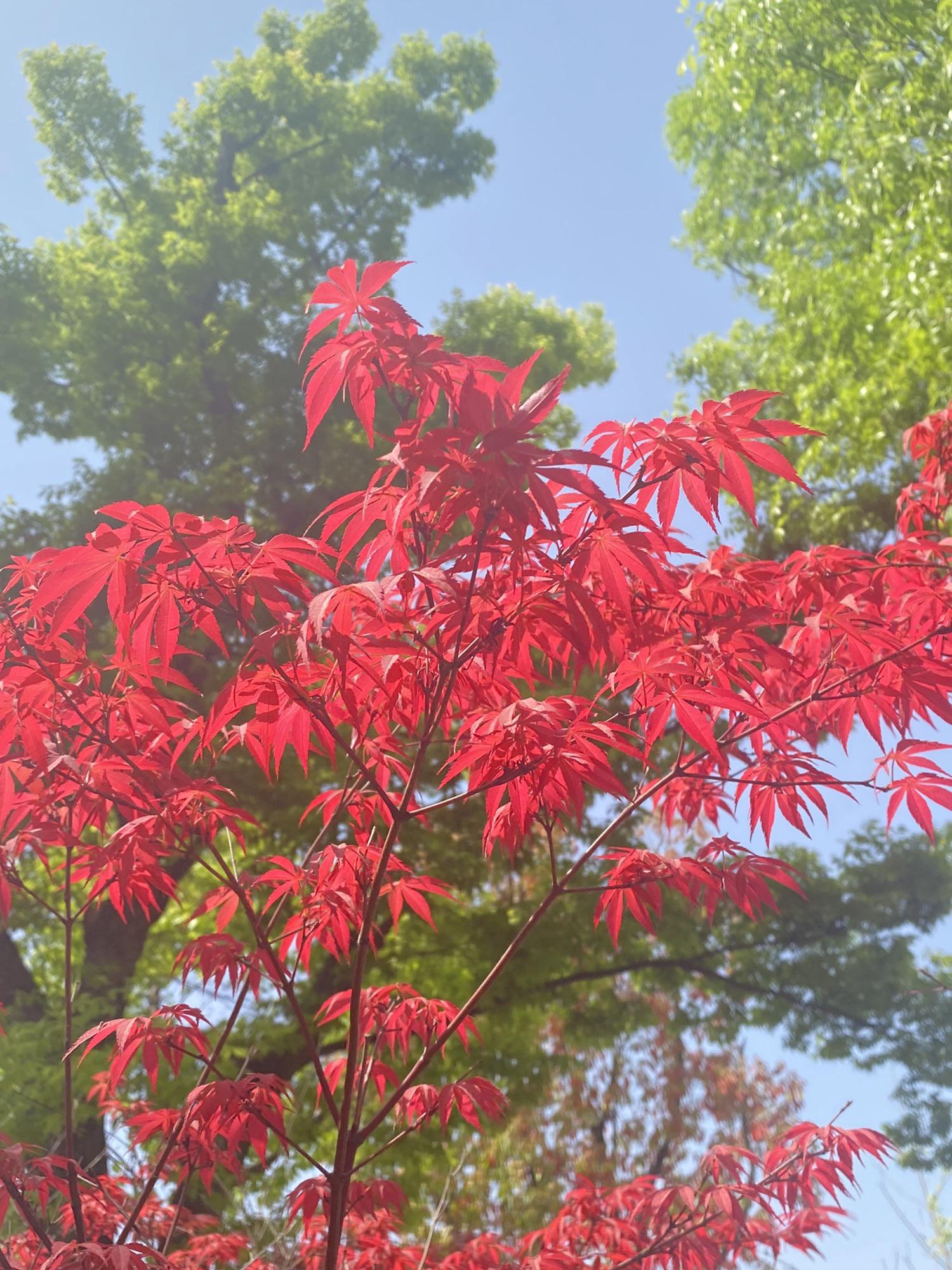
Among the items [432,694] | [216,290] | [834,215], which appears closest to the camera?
[432,694]

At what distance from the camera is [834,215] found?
820 centimetres

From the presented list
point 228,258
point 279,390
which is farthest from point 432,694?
point 228,258

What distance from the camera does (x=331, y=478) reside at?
7637mm

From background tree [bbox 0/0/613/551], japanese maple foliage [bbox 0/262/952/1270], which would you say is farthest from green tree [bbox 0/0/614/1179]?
japanese maple foliage [bbox 0/262/952/1270]

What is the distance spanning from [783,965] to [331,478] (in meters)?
5.67

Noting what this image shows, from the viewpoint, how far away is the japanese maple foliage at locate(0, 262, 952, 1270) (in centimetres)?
121

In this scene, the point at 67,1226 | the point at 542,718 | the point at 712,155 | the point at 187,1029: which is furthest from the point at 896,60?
the point at 67,1226

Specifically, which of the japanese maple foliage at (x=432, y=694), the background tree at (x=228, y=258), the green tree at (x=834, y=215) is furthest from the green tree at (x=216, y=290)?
the japanese maple foliage at (x=432, y=694)

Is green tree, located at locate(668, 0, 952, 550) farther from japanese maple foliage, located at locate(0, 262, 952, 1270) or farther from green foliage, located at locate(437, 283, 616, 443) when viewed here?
japanese maple foliage, located at locate(0, 262, 952, 1270)

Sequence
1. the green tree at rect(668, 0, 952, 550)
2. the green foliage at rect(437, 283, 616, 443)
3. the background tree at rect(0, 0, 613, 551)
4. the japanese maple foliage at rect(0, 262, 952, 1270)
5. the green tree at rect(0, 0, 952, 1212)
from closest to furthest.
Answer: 1. the japanese maple foliage at rect(0, 262, 952, 1270)
2. the green tree at rect(668, 0, 952, 550)
3. the green tree at rect(0, 0, 952, 1212)
4. the background tree at rect(0, 0, 613, 551)
5. the green foliage at rect(437, 283, 616, 443)

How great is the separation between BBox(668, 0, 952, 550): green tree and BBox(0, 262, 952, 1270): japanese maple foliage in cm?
436

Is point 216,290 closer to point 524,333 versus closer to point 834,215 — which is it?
point 524,333

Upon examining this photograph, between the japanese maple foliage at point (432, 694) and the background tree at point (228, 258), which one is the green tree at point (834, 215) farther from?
the japanese maple foliage at point (432, 694)

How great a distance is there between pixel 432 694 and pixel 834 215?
8547 mm
